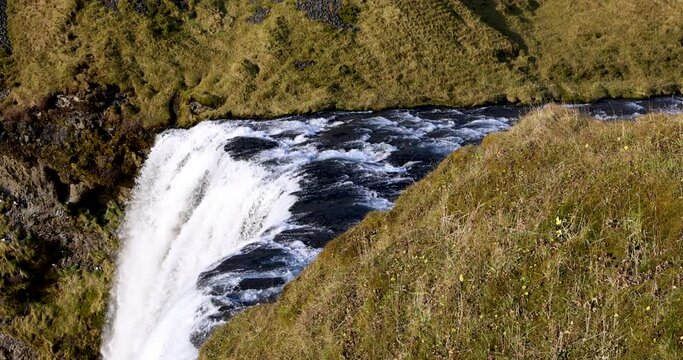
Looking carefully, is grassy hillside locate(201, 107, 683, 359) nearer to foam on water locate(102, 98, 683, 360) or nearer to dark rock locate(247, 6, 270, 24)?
foam on water locate(102, 98, 683, 360)

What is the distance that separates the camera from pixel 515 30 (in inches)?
1927

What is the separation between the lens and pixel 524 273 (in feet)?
30.0

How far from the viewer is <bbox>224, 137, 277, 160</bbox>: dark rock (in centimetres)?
2852

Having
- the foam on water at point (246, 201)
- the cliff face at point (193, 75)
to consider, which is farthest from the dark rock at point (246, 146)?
the cliff face at point (193, 75)

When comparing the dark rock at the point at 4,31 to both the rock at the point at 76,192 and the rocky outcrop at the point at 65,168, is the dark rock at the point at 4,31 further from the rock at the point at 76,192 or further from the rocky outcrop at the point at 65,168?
the rock at the point at 76,192

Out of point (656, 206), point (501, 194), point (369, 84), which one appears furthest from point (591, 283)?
point (369, 84)

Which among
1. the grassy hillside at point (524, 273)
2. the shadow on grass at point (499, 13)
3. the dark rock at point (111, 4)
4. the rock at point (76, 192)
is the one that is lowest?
the rock at point (76, 192)

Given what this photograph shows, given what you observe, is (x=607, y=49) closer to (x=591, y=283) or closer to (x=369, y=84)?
(x=369, y=84)

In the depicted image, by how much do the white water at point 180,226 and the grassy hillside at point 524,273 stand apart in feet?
17.9

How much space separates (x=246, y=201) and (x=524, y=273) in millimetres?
16321

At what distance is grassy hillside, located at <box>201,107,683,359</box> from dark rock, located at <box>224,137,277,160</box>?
15460mm

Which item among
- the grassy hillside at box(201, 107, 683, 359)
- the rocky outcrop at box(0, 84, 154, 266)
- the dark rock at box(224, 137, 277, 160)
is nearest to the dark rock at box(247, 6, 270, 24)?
the rocky outcrop at box(0, 84, 154, 266)

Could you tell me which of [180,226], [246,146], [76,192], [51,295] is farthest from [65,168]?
[246,146]

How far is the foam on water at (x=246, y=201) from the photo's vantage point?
1631 cm
